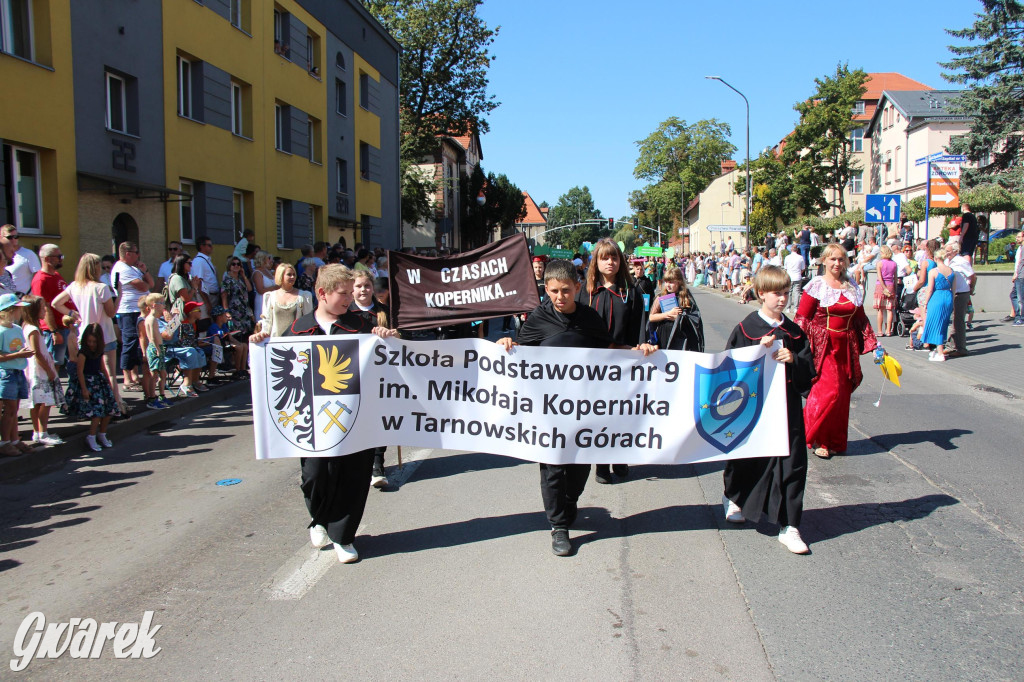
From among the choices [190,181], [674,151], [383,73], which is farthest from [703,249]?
[190,181]

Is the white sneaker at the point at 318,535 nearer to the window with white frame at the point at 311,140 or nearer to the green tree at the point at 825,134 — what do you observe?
the window with white frame at the point at 311,140

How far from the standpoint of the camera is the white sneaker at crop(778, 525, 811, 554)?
473cm

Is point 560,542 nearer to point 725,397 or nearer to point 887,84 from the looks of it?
point 725,397

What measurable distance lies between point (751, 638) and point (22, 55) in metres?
14.6

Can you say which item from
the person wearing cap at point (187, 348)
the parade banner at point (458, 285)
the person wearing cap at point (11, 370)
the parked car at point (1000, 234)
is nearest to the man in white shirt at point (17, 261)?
the person wearing cap at point (187, 348)

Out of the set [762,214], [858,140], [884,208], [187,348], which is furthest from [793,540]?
[858,140]

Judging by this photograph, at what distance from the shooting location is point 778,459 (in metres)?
4.91

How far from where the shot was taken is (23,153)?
13.0m

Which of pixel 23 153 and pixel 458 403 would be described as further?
pixel 23 153

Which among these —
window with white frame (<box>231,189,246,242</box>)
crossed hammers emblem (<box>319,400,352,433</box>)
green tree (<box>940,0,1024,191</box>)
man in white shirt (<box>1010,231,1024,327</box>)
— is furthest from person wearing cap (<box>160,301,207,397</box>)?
green tree (<box>940,0,1024,191</box>)

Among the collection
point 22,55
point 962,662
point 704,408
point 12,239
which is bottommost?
point 962,662

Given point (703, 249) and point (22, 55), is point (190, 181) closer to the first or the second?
point (22, 55)

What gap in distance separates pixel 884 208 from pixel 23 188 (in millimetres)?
18650

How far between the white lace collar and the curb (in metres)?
7.12
